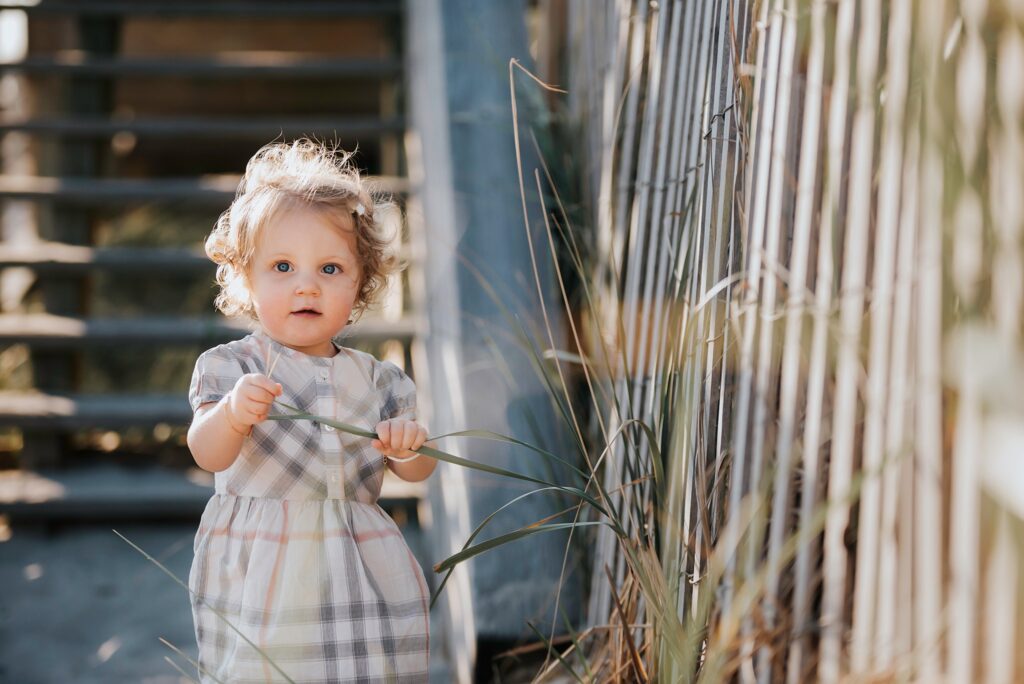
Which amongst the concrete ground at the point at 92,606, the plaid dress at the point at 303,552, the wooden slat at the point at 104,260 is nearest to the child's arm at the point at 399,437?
the plaid dress at the point at 303,552

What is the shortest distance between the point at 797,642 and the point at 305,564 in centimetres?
63

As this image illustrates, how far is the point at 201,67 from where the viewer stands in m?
3.62

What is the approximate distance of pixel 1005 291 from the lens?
761 mm

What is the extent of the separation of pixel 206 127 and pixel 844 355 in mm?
3033

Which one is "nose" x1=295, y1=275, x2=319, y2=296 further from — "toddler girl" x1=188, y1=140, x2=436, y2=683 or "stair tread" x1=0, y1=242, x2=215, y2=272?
"stair tread" x1=0, y1=242, x2=215, y2=272

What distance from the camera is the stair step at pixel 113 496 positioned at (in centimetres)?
271

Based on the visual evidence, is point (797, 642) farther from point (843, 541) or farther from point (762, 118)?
point (762, 118)

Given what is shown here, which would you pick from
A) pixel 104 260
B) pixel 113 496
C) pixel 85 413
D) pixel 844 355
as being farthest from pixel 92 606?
pixel 844 355

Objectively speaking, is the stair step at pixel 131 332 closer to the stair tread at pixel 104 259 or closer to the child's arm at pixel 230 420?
the stair tread at pixel 104 259

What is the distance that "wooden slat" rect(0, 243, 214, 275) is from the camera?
10.2 ft

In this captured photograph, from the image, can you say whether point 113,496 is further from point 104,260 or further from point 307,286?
point 307,286

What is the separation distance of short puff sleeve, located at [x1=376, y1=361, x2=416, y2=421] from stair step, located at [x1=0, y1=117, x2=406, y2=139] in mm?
2063

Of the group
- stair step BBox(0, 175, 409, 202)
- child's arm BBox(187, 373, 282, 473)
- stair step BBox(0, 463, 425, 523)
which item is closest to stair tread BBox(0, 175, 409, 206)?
stair step BBox(0, 175, 409, 202)

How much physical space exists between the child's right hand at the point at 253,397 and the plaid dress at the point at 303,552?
12cm
